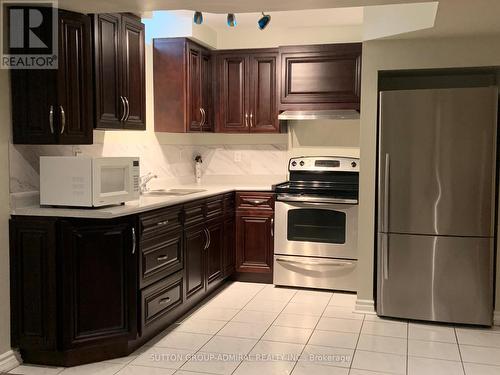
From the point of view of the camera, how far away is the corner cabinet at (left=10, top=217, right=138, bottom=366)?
3.04 meters

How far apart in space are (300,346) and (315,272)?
4.46 ft

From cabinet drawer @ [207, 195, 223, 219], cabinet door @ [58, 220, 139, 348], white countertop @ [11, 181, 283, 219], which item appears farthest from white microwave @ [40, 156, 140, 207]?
cabinet drawer @ [207, 195, 223, 219]

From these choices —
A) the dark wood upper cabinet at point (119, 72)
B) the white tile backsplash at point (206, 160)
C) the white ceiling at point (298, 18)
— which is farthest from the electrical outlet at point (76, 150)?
the white ceiling at point (298, 18)

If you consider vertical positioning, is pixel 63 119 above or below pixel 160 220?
above

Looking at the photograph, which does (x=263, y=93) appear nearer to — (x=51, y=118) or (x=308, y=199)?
(x=308, y=199)

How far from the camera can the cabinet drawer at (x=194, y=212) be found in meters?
3.96

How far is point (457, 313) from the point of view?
3.90 metres

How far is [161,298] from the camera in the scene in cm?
357

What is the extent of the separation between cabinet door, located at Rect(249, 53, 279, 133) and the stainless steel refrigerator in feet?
4.81

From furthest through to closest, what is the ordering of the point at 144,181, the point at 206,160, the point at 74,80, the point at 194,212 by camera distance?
the point at 206,160, the point at 144,181, the point at 194,212, the point at 74,80

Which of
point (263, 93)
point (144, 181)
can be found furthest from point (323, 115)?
point (144, 181)

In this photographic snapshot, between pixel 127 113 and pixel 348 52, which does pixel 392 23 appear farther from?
pixel 127 113

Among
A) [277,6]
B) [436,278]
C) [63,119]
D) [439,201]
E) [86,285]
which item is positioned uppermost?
[277,6]

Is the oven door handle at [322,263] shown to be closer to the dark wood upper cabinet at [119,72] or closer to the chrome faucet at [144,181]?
the chrome faucet at [144,181]
